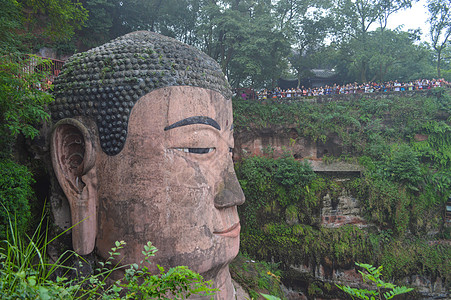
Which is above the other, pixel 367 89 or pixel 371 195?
pixel 367 89

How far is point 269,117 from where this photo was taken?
550 inches

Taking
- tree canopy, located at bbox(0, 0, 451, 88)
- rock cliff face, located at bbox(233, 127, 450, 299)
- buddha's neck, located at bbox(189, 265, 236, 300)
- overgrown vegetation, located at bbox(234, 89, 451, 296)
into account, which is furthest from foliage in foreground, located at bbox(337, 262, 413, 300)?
tree canopy, located at bbox(0, 0, 451, 88)

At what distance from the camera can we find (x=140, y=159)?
11.7ft

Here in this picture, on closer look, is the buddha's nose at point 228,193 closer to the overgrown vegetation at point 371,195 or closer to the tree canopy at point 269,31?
the overgrown vegetation at point 371,195

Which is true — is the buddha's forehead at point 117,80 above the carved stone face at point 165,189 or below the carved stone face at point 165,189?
above

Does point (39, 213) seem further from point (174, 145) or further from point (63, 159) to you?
point (174, 145)

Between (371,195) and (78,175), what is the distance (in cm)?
1088

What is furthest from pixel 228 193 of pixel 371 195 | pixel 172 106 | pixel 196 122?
pixel 371 195

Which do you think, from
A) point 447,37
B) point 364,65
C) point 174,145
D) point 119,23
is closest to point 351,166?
point 364,65

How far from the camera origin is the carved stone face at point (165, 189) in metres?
3.51

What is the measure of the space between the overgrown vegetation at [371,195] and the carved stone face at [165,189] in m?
8.18

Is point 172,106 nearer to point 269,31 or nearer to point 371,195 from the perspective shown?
point 371,195

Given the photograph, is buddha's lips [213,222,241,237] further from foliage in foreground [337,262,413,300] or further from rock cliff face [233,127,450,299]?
rock cliff face [233,127,450,299]

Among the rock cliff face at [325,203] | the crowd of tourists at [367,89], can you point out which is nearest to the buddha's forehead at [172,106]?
Result: the rock cliff face at [325,203]
